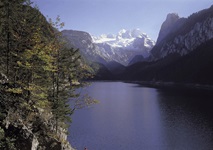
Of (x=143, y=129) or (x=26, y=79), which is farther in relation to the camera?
(x=143, y=129)

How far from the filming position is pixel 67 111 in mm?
41312

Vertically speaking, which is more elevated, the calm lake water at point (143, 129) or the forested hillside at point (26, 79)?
the forested hillside at point (26, 79)

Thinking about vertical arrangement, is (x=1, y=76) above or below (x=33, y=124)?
above

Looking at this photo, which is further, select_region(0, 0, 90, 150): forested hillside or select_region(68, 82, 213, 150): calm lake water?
select_region(68, 82, 213, 150): calm lake water

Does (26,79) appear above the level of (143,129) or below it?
above

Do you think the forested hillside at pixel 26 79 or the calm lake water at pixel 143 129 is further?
the calm lake water at pixel 143 129

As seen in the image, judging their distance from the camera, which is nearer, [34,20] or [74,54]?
[34,20]

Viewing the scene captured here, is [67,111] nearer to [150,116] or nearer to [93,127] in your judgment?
[93,127]

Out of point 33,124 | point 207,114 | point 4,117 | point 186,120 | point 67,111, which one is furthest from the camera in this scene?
point 207,114

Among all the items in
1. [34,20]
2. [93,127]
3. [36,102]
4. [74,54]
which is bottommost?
[93,127]

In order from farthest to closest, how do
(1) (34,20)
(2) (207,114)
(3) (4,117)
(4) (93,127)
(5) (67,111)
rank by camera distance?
(2) (207,114) → (4) (93,127) → (5) (67,111) → (1) (34,20) → (3) (4,117)

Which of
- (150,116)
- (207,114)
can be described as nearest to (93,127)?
(150,116)

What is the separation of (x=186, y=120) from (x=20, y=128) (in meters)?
72.8

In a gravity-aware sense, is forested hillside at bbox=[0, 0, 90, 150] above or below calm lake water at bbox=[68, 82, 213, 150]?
above
